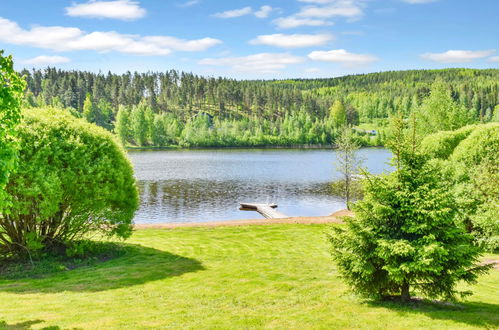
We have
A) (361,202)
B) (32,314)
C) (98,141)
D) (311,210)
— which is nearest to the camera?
(32,314)

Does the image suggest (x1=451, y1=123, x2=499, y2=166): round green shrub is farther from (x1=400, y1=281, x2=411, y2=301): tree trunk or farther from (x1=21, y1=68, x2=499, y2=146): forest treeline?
(x1=21, y1=68, x2=499, y2=146): forest treeline

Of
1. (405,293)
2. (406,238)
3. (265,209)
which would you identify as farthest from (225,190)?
(406,238)

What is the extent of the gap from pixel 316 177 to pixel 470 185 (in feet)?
154

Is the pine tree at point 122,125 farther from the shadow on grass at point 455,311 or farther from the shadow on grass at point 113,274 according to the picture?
the shadow on grass at point 455,311

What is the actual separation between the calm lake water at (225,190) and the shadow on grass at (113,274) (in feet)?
65.3

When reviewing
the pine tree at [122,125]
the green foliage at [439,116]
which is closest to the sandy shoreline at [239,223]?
the green foliage at [439,116]

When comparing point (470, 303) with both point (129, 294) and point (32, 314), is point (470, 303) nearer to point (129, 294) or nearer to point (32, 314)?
point (129, 294)

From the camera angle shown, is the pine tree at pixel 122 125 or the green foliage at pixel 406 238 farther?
the pine tree at pixel 122 125

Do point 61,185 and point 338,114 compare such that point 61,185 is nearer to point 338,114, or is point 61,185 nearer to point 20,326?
point 20,326

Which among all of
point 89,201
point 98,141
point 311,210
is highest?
point 98,141

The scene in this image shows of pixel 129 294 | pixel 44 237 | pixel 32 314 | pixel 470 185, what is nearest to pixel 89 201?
pixel 44 237

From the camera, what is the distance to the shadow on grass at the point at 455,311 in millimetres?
10742

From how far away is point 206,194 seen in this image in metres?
54.2

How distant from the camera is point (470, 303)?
508 inches
